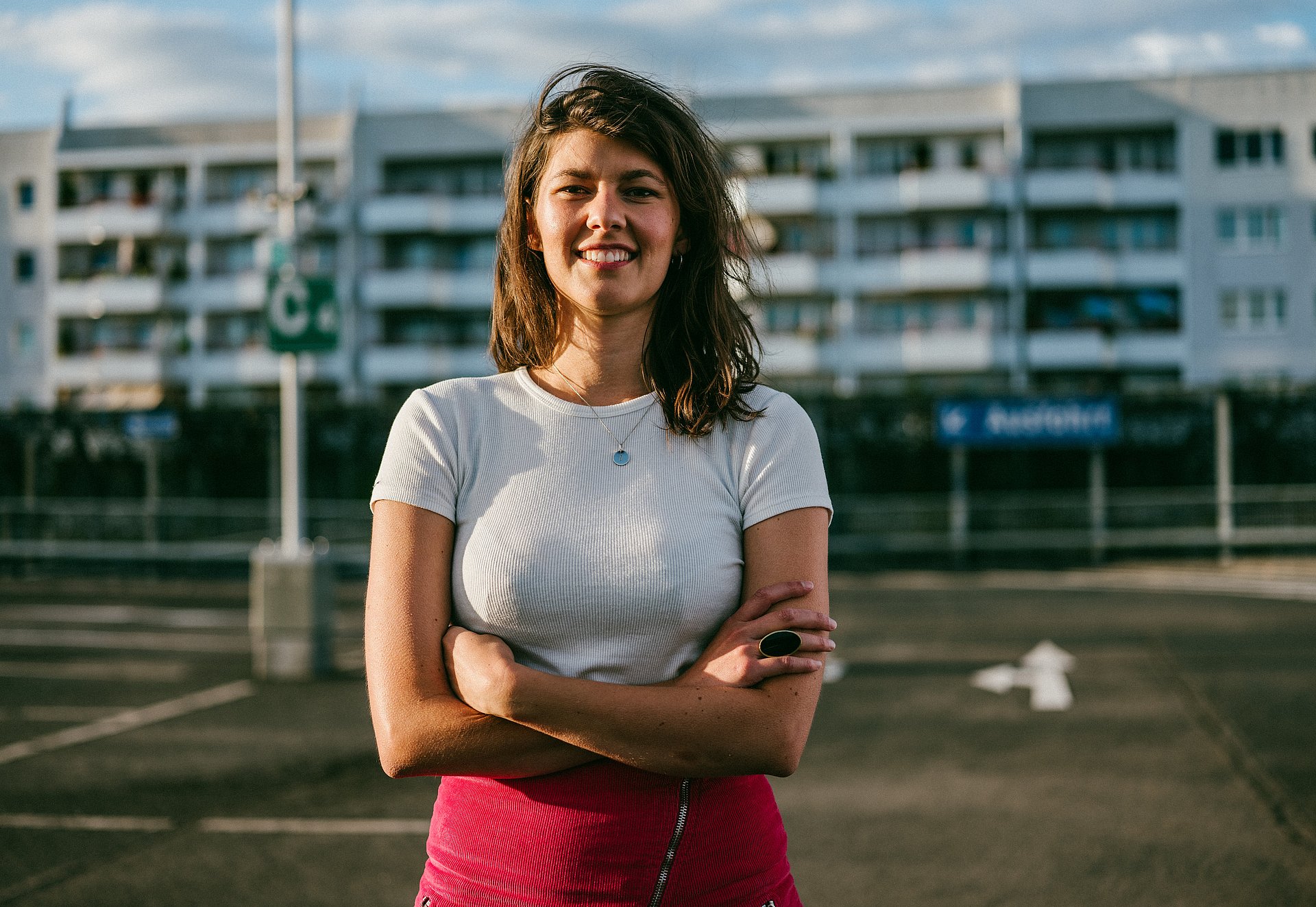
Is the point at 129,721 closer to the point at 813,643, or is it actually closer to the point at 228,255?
the point at 813,643

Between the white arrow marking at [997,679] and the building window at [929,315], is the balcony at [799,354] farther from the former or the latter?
the white arrow marking at [997,679]

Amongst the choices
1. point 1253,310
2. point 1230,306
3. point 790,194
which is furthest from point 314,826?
point 1253,310

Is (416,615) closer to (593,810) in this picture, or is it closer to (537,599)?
(537,599)

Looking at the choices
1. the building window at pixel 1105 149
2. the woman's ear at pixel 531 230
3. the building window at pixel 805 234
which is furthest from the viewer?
the building window at pixel 805 234

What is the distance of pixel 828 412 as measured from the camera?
24.6 metres

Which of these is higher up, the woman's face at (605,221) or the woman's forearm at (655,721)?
the woman's face at (605,221)

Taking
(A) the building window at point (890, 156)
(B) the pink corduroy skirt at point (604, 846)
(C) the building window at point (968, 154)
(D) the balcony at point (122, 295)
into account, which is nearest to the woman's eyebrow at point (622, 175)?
(B) the pink corduroy skirt at point (604, 846)

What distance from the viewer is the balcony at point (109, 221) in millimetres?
53594

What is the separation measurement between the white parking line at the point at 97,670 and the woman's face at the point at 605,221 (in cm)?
970

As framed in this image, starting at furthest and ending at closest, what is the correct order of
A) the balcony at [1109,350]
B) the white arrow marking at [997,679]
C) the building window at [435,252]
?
the building window at [435,252], the balcony at [1109,350], the white arrow marking at [997,679]

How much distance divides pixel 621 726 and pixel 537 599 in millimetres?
244

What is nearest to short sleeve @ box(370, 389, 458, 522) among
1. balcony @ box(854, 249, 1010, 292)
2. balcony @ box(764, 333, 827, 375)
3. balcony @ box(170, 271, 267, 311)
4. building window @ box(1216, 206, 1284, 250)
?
balcony @ box(764, 333, 827, 375)

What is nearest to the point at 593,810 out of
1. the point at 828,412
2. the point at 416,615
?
the point at 416,615

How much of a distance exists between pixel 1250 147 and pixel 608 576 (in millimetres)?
51710
